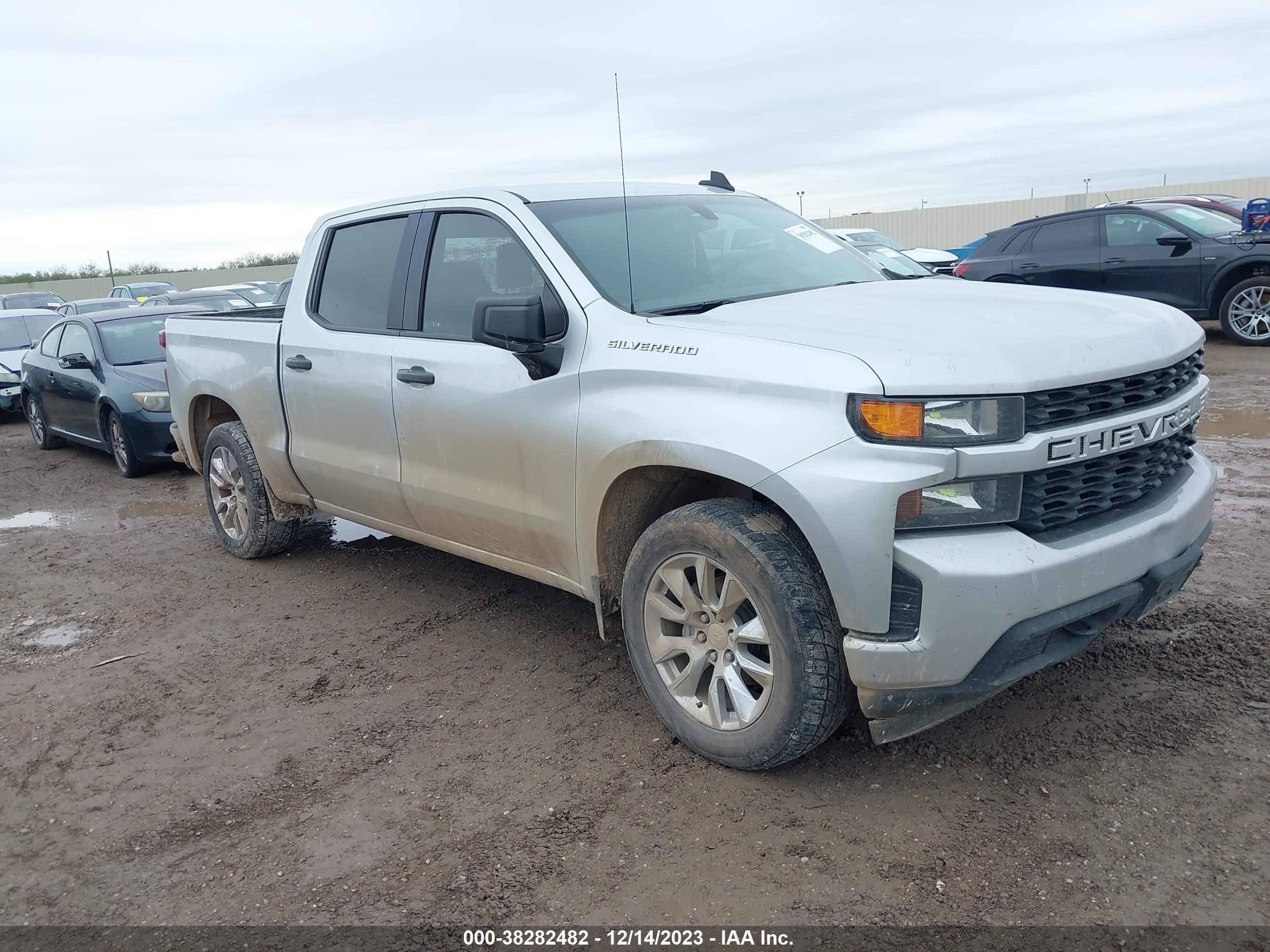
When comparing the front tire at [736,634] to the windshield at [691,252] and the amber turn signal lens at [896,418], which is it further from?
the windshield at [691,252]

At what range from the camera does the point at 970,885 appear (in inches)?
109

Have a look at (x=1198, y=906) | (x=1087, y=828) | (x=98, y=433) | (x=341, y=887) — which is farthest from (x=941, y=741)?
(x=98, y=433)

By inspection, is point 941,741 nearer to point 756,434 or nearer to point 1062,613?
point 1062,613

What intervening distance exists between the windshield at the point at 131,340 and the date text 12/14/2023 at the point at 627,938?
28.9 feet

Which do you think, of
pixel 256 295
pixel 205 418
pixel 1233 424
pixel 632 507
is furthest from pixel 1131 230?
pixel 256 295

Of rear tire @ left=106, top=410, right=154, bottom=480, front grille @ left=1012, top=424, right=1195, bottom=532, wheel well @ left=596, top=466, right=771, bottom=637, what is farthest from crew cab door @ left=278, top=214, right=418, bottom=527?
rear tire @ left=106, top=410, right=154, bottom=480

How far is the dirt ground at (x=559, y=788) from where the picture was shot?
9.23 feet

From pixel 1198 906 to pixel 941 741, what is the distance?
104 centimetres

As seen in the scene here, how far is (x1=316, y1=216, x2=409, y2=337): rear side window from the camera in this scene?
15.8 feet

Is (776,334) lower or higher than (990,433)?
higher

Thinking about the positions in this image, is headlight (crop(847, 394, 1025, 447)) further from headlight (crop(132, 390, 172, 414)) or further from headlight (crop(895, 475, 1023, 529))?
headlight (crop(132, 390, 172, 414))

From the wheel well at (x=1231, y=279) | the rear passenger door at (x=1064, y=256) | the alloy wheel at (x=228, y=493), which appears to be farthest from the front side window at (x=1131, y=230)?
the alloy wheel at (x=228, y=493)

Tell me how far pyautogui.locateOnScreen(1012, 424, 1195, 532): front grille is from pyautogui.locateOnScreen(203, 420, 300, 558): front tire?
4446 millimetres

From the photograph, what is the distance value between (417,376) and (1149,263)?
1039cm
